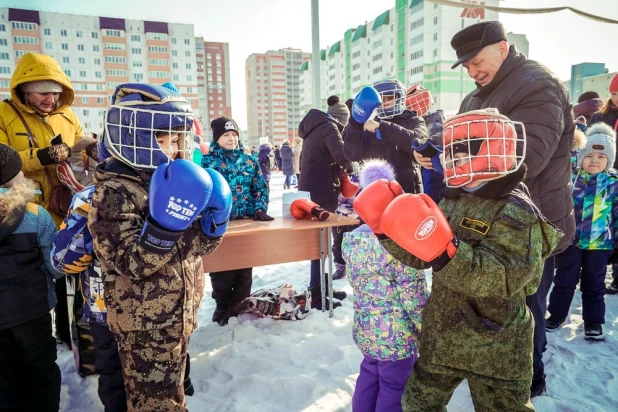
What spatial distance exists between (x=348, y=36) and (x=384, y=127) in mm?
55437

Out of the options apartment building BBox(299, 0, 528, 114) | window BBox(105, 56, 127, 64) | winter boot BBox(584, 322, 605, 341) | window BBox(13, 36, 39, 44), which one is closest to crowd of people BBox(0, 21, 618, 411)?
winter boot BBox(584, 322, 605, 341)

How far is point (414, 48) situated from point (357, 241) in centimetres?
4500

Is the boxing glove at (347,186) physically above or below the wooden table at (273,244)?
above

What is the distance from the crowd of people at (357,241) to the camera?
4.10 ft

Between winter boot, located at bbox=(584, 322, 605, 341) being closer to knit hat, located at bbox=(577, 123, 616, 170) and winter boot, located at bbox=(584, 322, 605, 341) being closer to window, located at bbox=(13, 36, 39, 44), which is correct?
knit hat, located at bbox=(577, 123, 616, 170)

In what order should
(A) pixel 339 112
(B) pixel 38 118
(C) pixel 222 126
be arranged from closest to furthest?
1. (B) pixel 38 118
2. (C) pixel 222 126
3. (A) pixel 339 112

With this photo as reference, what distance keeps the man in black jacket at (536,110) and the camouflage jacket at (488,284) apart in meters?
0.52

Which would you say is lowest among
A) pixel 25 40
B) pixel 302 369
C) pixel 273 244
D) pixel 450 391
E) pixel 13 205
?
pixel 302 369

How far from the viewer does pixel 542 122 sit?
1.76m

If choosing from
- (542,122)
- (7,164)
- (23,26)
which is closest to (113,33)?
(23,26)

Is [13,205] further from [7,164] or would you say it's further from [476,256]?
[476,256]

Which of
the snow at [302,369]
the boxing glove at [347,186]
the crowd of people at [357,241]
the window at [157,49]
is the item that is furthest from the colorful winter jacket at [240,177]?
the window at [157,49]

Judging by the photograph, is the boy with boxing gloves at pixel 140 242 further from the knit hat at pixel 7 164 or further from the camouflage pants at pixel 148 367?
the knit hat at pixel 7 164

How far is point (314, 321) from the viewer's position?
320 cm
